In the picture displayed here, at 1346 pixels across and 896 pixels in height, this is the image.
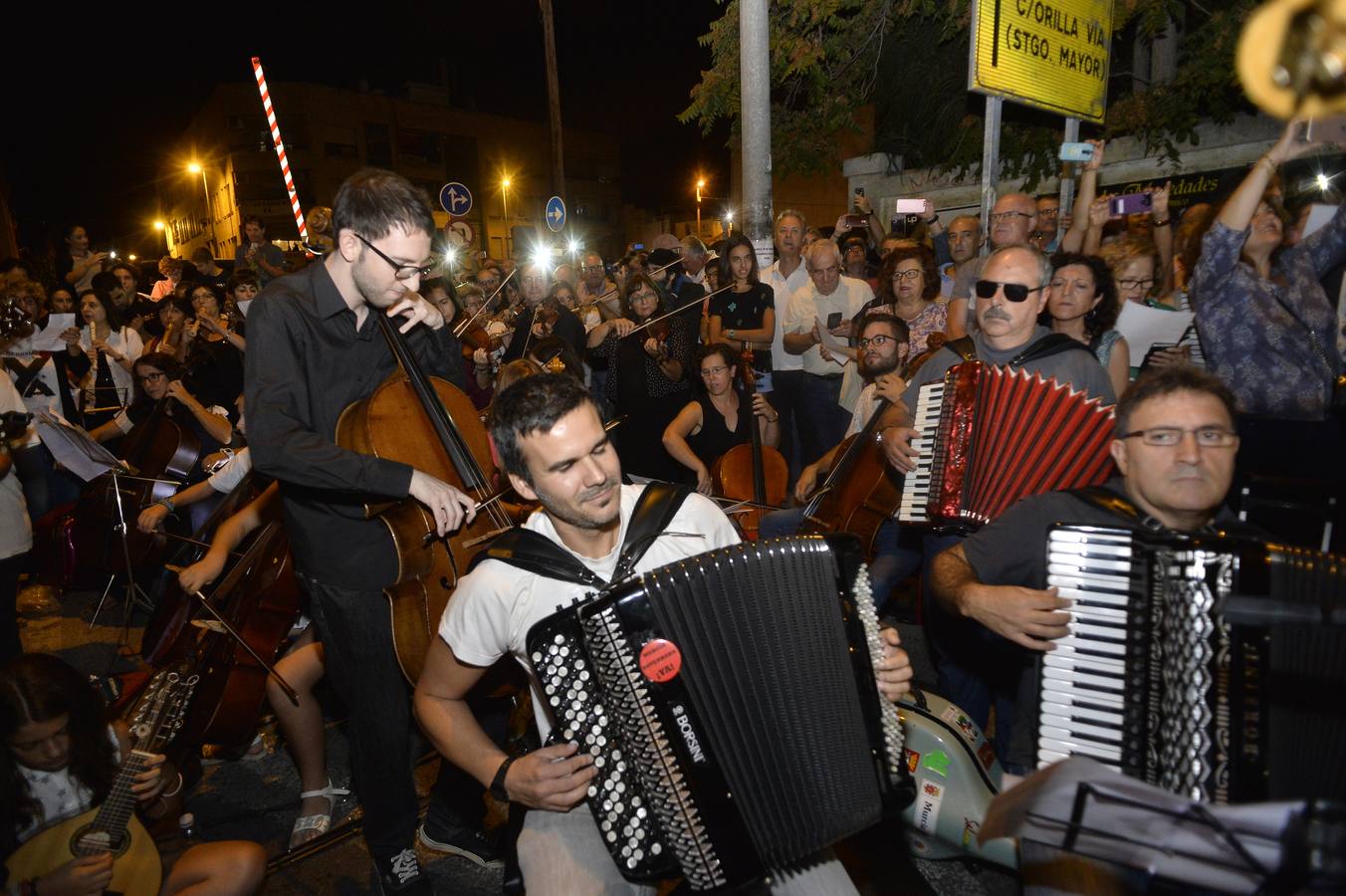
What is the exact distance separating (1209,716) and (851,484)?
2.74m

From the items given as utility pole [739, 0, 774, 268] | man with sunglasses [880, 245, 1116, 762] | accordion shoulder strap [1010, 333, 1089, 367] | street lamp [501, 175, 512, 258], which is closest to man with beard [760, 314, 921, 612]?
man with sunglasses [880, 245, 1116, 762]

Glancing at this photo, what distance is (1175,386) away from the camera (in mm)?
2139

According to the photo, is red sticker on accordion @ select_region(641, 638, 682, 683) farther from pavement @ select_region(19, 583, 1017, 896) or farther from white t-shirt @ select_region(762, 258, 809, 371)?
white t-shirt @ select_region(762, 258, 809, 371)

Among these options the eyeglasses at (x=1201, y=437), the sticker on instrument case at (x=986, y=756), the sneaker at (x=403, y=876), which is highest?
the eyeglasses at (x=1201, y=437)

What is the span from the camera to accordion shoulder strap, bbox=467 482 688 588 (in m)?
2.12

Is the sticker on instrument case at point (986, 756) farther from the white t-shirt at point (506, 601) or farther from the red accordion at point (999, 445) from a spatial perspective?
the white t-shirt at point (506, 601)

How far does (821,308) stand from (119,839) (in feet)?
18.7

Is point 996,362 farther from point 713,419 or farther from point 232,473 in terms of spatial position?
point 232,473

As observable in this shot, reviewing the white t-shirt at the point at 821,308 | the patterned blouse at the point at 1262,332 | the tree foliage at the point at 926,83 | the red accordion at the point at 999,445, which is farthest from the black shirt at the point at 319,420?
the tree foliage at the point at 926,83

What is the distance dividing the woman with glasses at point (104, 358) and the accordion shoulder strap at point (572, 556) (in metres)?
7.04

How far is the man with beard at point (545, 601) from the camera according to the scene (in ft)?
6.96

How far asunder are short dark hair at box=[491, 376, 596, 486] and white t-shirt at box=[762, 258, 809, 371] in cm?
464

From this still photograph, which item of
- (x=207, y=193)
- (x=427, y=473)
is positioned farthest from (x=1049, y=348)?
(x=207, y=193)

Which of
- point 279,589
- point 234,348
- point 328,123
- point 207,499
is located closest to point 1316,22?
point 279,589
